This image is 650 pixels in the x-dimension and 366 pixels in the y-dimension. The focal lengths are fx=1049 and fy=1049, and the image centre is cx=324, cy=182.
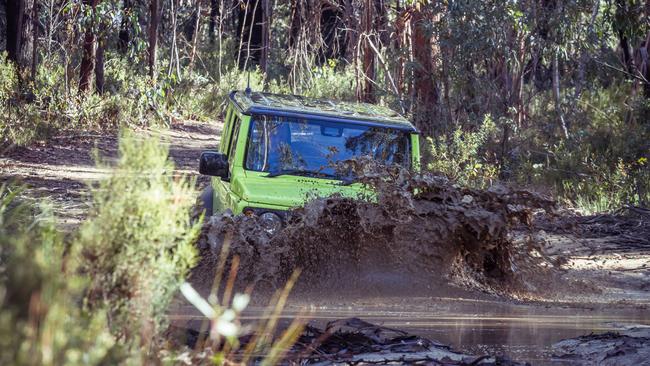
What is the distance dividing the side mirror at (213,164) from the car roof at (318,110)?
0.55 m

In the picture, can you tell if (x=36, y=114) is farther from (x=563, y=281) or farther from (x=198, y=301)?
(x=198, y=301)

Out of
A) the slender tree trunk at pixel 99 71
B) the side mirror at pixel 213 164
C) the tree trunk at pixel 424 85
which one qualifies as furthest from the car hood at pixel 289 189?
the slender tree trunk at pixel 99 71

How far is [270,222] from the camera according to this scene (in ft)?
28.9

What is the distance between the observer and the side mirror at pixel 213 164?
905 cm

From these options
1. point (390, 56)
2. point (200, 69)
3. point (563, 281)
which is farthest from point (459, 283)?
point (200, 69)

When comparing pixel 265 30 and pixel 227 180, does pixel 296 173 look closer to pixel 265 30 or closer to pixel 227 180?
pixel 227 180

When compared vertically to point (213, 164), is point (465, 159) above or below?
below

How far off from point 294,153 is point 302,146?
10cm

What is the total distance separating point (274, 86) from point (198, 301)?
26521 mm

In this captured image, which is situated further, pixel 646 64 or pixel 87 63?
pixel 87 63

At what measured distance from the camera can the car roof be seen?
9.46 meters

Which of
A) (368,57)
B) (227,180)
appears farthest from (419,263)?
(368,57)

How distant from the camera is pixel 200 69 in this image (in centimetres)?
3281

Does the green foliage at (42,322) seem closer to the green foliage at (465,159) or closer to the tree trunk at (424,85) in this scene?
the green foliage at (465,159)
